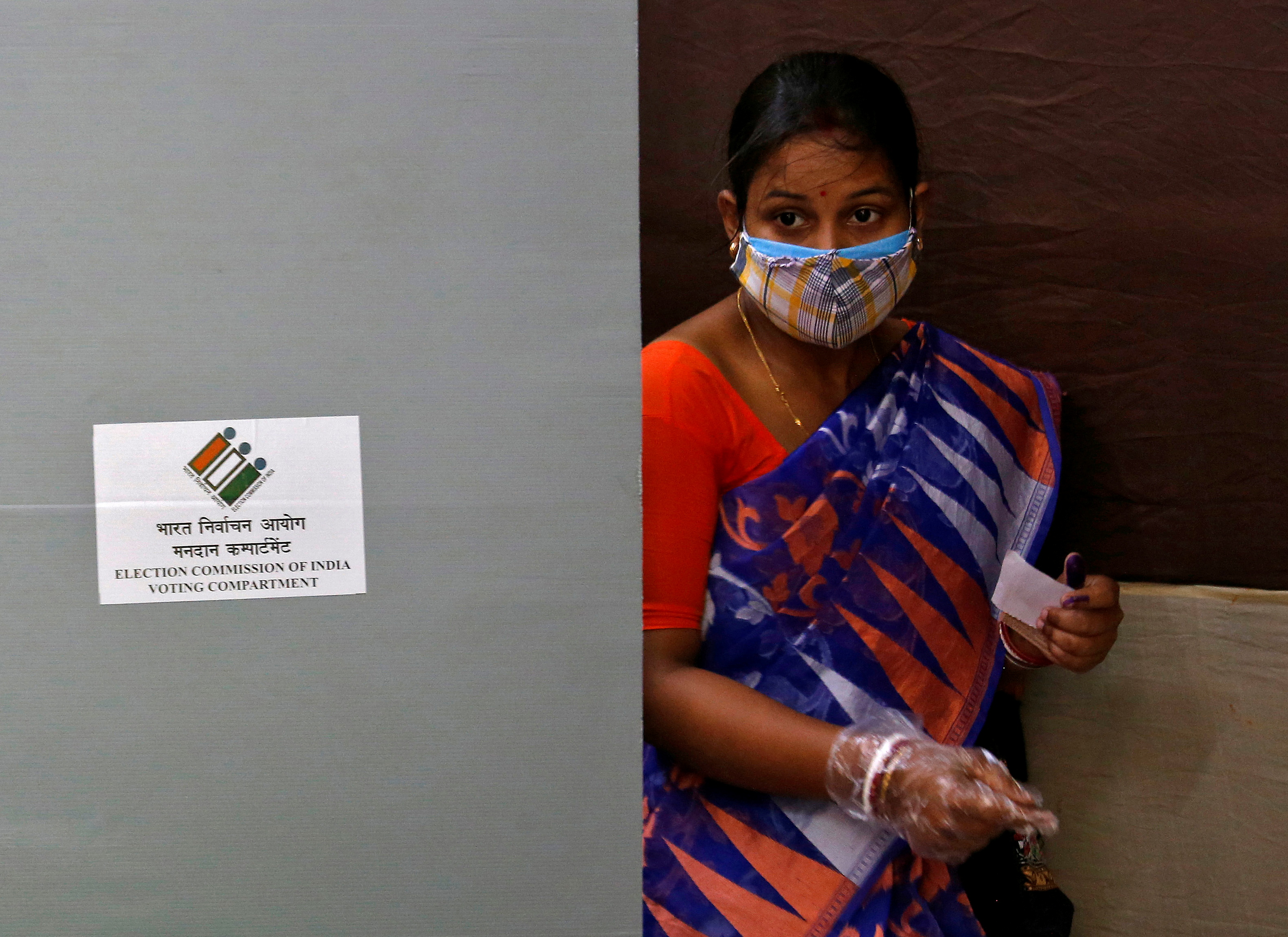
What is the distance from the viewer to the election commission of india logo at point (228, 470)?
0.70 meters

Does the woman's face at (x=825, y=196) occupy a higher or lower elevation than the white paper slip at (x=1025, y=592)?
higher

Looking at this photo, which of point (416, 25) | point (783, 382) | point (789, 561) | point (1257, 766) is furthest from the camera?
point (1257, 766)

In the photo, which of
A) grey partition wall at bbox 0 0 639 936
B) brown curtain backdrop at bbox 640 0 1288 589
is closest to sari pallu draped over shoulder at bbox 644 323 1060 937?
brown curtain backdrop at bbox 640 0 1288 589

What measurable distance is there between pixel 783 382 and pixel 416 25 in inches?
27.3

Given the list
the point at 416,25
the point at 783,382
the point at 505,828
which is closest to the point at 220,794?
the point at 505,828

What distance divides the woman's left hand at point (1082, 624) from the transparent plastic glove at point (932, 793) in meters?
0.26

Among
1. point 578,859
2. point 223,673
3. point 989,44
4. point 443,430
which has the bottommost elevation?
point 578,859

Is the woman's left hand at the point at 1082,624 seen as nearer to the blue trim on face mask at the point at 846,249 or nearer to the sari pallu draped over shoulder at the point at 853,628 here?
the sari pallu draped over shoulder at the point at 853,628

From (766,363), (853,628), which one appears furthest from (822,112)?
(853,628)

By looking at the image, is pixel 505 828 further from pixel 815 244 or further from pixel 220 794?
pixel 815 244

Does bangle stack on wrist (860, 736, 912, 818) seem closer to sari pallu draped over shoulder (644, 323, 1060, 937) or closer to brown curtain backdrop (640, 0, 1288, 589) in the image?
sari pallu draped over shoulder (644, 323, 1060, 937)

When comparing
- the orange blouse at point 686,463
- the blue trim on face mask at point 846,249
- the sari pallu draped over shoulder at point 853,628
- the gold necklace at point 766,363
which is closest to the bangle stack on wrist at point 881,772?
the sari pallu draped over shoulder at point 853,628

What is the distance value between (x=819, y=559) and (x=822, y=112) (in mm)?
501

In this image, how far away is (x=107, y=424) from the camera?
0.70 meters
